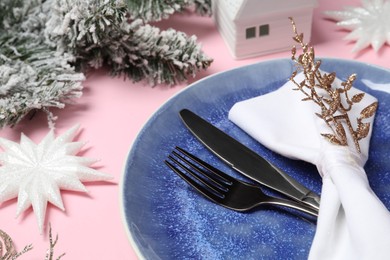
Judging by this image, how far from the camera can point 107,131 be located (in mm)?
787

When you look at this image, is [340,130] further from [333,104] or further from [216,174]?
[216,174]

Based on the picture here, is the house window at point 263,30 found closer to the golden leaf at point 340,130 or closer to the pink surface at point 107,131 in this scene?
the pink surface at point 107,131

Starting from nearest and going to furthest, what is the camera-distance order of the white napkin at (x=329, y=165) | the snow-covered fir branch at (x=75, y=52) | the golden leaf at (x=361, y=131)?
the white napkin at (x=329, y=165) → the golden leaf at (x=361, y=131) → the snow-covered fir branch at (x=75, y=52)

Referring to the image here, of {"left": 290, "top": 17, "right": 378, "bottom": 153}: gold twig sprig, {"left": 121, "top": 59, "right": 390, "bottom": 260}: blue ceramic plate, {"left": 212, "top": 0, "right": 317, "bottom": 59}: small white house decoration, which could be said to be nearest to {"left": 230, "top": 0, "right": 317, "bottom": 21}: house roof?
{"left": 212, "top": 0, "right": 317, "bottom": 59}: small white house decoration

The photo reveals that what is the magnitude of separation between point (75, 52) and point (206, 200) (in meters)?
0.36

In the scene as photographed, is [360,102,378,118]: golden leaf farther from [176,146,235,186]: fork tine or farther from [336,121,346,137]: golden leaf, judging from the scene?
[176,146,235,186]: fork tine

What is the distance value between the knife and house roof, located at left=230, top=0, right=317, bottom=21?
0.20 metres

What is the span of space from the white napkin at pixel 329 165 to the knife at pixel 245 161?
0.08 feet

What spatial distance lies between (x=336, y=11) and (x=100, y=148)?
48 cm

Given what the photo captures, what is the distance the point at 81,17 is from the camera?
78cm

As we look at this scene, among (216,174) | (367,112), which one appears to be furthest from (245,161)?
(367,112)

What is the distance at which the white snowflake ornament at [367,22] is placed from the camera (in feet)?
2.93

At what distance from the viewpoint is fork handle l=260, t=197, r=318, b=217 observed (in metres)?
0.58

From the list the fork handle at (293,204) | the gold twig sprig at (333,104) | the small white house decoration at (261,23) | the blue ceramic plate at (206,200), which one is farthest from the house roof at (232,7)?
the fork handle at (293,204)
